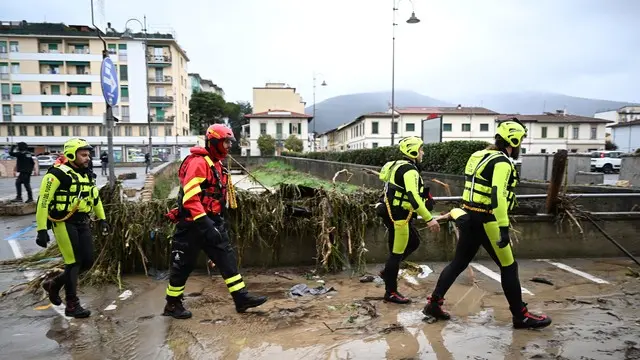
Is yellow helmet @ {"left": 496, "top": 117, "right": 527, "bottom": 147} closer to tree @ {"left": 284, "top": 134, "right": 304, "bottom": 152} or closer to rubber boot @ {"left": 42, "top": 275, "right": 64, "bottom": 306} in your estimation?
rubber boot @ {"left": 42, "top": 275, "right": 64, "bottom": 306}

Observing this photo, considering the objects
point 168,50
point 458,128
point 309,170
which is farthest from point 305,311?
point 168,50

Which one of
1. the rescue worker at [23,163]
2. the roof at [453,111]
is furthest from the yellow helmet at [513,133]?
the roof at [453,111]

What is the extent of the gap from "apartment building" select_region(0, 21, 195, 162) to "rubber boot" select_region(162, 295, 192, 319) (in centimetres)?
6104

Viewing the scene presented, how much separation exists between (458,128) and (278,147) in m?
28.8

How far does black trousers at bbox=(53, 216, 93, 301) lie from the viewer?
438 cm

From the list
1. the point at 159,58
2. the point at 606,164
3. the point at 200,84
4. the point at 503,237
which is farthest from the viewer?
the point at 200,84

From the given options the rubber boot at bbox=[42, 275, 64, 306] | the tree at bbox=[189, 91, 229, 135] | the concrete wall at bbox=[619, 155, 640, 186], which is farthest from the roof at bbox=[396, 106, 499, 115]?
the rubber boot at bbox=[42, 275, 64, 306]

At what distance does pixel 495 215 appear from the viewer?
386cm

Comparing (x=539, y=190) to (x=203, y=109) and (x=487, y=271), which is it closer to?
(x=487, y=271)

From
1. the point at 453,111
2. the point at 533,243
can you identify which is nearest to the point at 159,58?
the point at 453,111

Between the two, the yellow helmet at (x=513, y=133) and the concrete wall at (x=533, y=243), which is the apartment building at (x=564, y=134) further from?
the yellow helmet at (x=513, y=133)

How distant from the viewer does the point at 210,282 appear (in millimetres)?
5648

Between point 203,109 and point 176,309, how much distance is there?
3185 inches

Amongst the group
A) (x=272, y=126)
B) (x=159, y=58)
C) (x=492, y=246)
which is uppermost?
(x=159, y=58)
